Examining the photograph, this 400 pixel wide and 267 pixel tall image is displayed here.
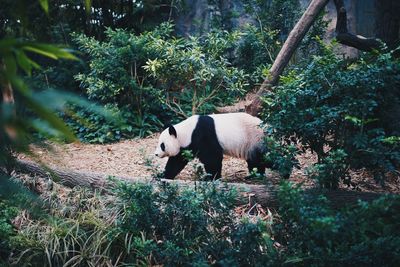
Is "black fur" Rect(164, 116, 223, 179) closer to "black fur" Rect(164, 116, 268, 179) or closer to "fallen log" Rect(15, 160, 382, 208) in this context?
"black fur" Rect(164, 116, 268, 179)

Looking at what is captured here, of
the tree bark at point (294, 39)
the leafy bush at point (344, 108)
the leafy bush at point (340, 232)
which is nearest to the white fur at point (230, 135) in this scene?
the tree bark at point (294, 39)

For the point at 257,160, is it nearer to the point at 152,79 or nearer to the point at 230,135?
the point at 230,135

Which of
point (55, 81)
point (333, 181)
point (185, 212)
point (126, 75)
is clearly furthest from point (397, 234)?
point (55, 81)

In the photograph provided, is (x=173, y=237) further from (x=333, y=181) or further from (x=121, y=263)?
(x=333, y=181)

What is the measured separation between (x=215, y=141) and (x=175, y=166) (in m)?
0.62

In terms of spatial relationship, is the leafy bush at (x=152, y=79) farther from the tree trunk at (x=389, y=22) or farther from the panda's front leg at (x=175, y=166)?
the tree trunk at (x=389, y=22)

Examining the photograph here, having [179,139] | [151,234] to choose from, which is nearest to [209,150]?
[179,139]

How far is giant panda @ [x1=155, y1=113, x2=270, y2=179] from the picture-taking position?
17.4 feet

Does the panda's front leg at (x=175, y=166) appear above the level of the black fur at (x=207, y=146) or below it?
below

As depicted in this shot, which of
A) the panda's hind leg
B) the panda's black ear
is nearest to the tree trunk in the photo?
the panda's hind leg

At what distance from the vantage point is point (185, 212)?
143 inches

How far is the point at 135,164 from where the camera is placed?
6.27 meters

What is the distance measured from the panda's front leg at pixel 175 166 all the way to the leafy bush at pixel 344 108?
61.7 inches

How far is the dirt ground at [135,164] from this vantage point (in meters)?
4.91
